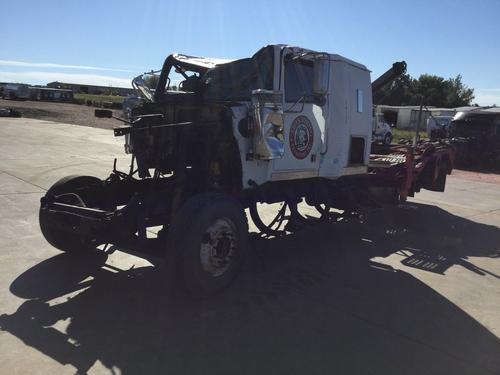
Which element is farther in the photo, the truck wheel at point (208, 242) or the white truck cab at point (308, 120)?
the white truck cab at point (308, 120)

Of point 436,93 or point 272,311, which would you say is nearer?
point 272,311

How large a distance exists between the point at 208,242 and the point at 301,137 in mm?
1751

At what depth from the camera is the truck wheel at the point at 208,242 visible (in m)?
4.07

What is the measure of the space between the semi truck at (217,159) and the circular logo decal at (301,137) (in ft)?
0.04

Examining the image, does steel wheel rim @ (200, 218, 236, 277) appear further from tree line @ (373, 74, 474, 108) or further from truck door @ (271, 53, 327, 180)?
tree line @ (373, 74, 474, 108)

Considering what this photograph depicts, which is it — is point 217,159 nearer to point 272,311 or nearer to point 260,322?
point 272,311

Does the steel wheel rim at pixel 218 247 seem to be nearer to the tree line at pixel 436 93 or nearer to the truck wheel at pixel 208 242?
the truck wheel at pixel 208 242

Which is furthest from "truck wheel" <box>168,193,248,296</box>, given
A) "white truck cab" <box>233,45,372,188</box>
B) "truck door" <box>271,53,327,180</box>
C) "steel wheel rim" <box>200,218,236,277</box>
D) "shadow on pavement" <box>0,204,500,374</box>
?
"truck door" <box>271,53,327,180</box>

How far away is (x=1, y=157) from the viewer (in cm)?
1259

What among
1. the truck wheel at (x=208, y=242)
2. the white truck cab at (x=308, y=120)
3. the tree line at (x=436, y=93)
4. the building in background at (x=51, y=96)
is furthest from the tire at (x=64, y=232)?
the tree line at (x=436, y=93)

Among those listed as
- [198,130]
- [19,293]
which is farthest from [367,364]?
[19,293]

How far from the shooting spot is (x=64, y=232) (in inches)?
205

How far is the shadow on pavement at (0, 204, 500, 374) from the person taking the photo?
3.38m

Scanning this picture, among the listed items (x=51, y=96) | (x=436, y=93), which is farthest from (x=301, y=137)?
(x=436, y=93)
